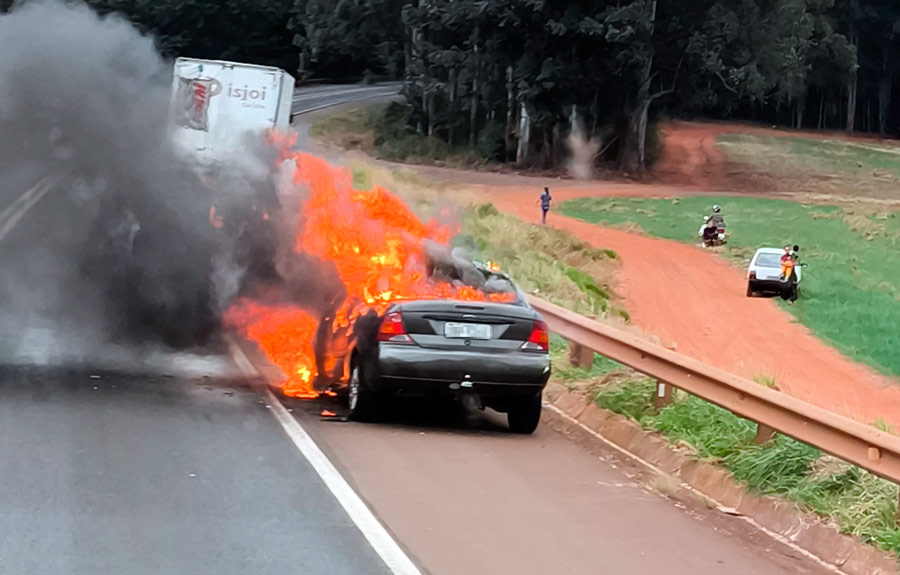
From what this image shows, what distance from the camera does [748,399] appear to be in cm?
945

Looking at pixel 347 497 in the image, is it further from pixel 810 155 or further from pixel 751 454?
pixel 810 155

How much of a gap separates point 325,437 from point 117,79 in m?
6.70

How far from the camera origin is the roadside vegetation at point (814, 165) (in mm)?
68062

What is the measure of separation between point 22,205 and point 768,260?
19.1 m

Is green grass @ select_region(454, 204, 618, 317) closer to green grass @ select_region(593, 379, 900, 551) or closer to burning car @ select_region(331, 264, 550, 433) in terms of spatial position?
burning car @ select_region(331, 264, 550, 433)

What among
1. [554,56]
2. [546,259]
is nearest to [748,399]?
[546,259]

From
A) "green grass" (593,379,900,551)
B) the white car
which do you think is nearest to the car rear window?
the white car

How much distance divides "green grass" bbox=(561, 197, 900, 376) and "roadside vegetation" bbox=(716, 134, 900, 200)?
10555 millimetres

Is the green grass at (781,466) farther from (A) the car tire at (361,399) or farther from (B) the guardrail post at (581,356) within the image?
(A) the car tire at (361,399)

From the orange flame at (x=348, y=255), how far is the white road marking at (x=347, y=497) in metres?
1.17

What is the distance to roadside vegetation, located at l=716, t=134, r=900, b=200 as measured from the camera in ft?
223

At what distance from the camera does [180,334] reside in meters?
15.6

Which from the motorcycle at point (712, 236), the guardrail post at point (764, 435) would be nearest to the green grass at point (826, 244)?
the motorcycle at point (712, 236)

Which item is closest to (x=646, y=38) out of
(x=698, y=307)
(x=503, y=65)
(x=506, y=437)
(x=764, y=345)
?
(x=503, y=65)
